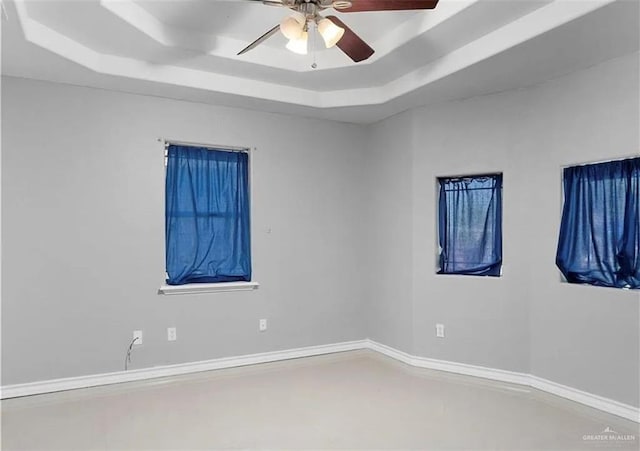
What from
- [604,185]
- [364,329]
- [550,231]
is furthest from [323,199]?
[604,185]

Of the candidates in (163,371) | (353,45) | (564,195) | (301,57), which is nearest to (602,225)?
(564,195)

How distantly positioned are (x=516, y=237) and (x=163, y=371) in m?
3.39

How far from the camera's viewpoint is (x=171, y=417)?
3199 mm

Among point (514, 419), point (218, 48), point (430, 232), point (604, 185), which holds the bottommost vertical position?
point (514, 419)

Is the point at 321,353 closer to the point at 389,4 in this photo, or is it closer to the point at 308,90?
the point at 308,90

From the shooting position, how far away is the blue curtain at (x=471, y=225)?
13.2ft

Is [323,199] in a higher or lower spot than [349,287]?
higher

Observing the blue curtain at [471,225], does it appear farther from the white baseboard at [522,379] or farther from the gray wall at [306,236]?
the white baseboard at [522,379]

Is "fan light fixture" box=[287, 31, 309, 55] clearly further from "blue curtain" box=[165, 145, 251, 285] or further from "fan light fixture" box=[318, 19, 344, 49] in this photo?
"blue curtain" box=[165, 145, 251, 285]

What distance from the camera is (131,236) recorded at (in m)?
3.93

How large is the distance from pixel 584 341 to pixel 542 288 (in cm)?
51

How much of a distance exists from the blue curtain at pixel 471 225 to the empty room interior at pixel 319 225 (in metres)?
0.02

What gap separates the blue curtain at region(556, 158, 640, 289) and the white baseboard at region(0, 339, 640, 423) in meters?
0.88

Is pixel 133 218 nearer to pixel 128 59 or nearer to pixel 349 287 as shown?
pixel 128 59
